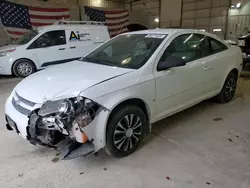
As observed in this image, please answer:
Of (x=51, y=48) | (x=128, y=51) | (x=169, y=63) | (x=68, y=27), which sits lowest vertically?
(x=51, y=48)

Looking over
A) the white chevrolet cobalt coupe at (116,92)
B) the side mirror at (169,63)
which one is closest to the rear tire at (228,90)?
the white chevrolet cobalt coupe at (116,92)

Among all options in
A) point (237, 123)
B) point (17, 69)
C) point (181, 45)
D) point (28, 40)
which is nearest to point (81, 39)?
point (28, 40)

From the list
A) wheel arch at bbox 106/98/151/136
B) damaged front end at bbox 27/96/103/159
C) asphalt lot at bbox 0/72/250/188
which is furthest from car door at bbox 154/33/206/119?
damaged front end at bbox 27/96/103/159

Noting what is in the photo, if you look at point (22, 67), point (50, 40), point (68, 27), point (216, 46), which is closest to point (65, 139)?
point (216, 46)

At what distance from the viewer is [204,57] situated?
328cm

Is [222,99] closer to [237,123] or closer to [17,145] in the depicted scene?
[237,123]

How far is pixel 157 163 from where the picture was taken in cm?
236

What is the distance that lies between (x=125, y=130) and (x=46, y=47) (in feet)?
18.1

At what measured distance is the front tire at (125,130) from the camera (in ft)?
7.32

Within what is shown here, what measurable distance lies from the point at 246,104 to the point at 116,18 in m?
10.2

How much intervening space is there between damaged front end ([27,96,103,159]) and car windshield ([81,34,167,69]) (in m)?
0.84

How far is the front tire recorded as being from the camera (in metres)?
2.23

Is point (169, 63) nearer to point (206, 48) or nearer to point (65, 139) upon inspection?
point (206, 48)

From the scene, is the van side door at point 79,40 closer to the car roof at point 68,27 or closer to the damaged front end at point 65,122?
the car roof at point 68,27
